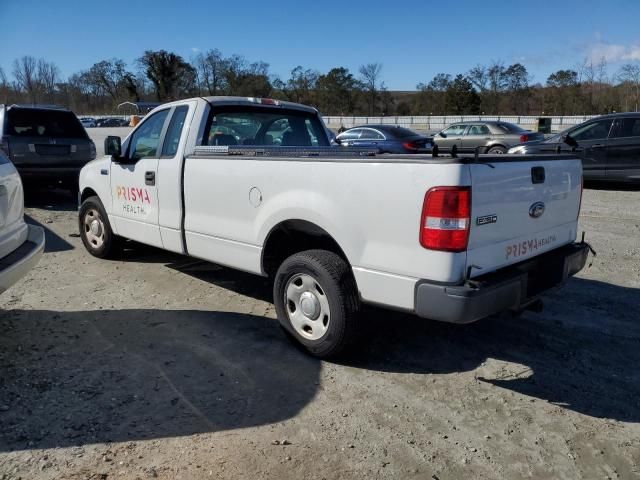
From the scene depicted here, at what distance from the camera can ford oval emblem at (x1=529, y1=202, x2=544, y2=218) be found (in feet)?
11.8

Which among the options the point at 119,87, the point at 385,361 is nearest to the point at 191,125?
the point at 385,361

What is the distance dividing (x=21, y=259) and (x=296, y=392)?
2.23 metres

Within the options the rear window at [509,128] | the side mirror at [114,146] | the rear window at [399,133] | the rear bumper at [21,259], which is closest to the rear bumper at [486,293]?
the rear bumper at [21,259]

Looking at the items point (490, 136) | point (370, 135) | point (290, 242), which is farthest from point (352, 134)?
point (290, 242)

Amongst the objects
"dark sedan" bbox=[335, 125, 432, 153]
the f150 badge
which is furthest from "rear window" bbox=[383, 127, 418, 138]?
the f150 badge

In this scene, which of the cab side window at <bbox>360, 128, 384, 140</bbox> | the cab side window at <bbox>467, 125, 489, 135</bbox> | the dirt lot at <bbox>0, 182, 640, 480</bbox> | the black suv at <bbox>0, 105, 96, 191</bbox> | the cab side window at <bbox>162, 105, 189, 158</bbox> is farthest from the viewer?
the cab side window at <bbox>467, 125, 489, 135</bbox>

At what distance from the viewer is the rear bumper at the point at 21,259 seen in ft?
12.1

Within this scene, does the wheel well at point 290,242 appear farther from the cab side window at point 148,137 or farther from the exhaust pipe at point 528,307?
the cab side window at point 148,137

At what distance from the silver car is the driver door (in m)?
13.1

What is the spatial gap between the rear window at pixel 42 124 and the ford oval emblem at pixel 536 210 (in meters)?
9.48

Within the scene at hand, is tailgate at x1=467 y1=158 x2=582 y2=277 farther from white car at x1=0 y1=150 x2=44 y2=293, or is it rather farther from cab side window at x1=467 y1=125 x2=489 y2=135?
cab side window at x1=467 y1=125 x2=489 y2=135

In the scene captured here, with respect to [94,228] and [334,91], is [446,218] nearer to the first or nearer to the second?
[94,228]

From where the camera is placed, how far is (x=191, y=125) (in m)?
4.96

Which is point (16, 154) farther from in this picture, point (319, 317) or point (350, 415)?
point (350, 415)
